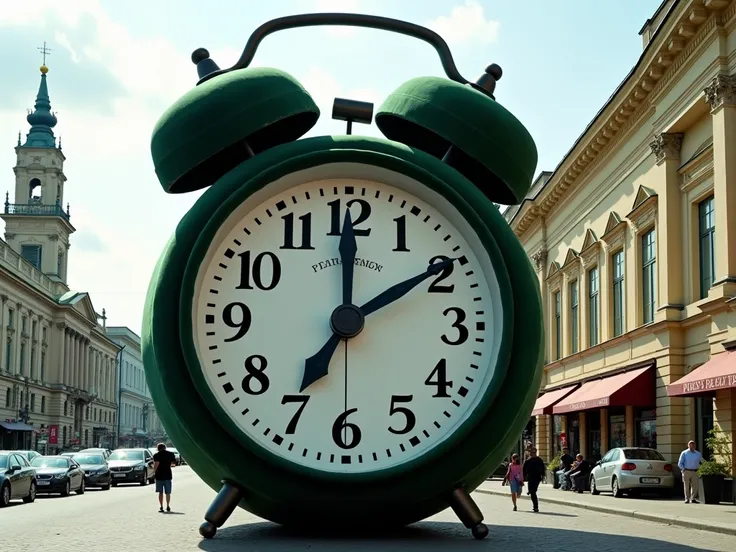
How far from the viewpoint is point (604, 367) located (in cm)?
3638

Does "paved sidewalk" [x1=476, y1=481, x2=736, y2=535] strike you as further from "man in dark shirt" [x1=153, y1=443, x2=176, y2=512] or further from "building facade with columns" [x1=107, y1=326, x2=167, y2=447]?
"building facade with columns" [x1=107, y1=326, x2=167, y2=447]

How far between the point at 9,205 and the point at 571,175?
75.6 metres

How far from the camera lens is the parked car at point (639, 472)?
2681 centimetres

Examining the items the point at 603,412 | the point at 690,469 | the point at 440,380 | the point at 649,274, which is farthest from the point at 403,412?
the point at 603,412

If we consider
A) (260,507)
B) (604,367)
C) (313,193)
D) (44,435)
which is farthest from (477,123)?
(44,435)

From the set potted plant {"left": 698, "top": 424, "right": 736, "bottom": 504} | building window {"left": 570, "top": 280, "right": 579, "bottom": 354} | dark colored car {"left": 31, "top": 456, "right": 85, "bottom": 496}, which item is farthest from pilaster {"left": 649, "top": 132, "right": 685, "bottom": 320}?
dark colored car {"left": 31, "top": 456, "right": 85, "bottom": 496}

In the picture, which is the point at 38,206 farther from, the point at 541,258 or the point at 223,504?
the point at 223,504

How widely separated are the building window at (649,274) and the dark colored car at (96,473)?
17.3 metres

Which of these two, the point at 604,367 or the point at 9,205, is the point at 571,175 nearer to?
the point at 604,367

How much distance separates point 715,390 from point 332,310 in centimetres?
1977

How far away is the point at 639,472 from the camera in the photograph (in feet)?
88.3

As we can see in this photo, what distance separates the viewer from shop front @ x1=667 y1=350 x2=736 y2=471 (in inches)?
920

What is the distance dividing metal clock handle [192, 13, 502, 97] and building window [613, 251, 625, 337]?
27818 mm

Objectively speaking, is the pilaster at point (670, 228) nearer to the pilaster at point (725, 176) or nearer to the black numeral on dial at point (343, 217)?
the pilaster at point (725, 176)
